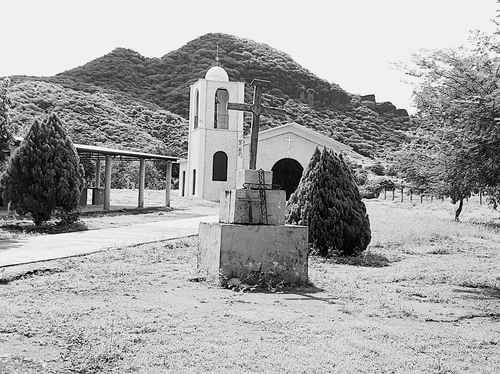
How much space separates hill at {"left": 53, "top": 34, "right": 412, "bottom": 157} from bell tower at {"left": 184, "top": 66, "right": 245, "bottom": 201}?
118ft

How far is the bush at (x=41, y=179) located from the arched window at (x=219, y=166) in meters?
21.2

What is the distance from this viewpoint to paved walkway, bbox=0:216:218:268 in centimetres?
1016

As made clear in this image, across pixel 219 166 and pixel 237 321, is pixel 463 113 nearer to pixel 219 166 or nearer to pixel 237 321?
pixel 237 321

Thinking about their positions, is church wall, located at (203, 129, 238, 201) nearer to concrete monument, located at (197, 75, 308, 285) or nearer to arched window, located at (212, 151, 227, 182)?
arched window, located at (212, 151, 227, 182)

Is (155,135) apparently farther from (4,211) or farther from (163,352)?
(163,352)

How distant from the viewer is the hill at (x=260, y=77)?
81.2 m

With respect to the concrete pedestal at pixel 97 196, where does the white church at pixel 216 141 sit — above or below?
above

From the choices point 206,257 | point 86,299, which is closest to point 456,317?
point 206,257

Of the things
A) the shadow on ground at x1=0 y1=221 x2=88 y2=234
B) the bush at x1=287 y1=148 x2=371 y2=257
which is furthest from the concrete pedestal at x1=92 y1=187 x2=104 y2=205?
the bush at x1=287 y1=148 x2=371 y2=257

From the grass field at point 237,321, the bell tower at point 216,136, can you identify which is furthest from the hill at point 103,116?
the grass field at point 237,321

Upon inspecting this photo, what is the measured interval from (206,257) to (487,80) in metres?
4.77

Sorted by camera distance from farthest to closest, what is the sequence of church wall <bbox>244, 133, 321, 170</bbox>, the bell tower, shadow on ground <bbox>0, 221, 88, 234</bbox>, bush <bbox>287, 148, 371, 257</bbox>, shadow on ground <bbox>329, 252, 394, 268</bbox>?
the bell tower
church wall <bbox>244, 133, 321, 170</bbox>
shadow on ground <bbox>0, 221, 88, 234</bbox>
bush <bbox>287, 148, 371, 257</bbox>
shadow on ground <bbox>329, 252, 394, 268</bbox>

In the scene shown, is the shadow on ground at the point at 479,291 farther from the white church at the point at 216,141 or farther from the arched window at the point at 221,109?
the arched window at the point at 221,109

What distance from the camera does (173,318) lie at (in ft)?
19.4
